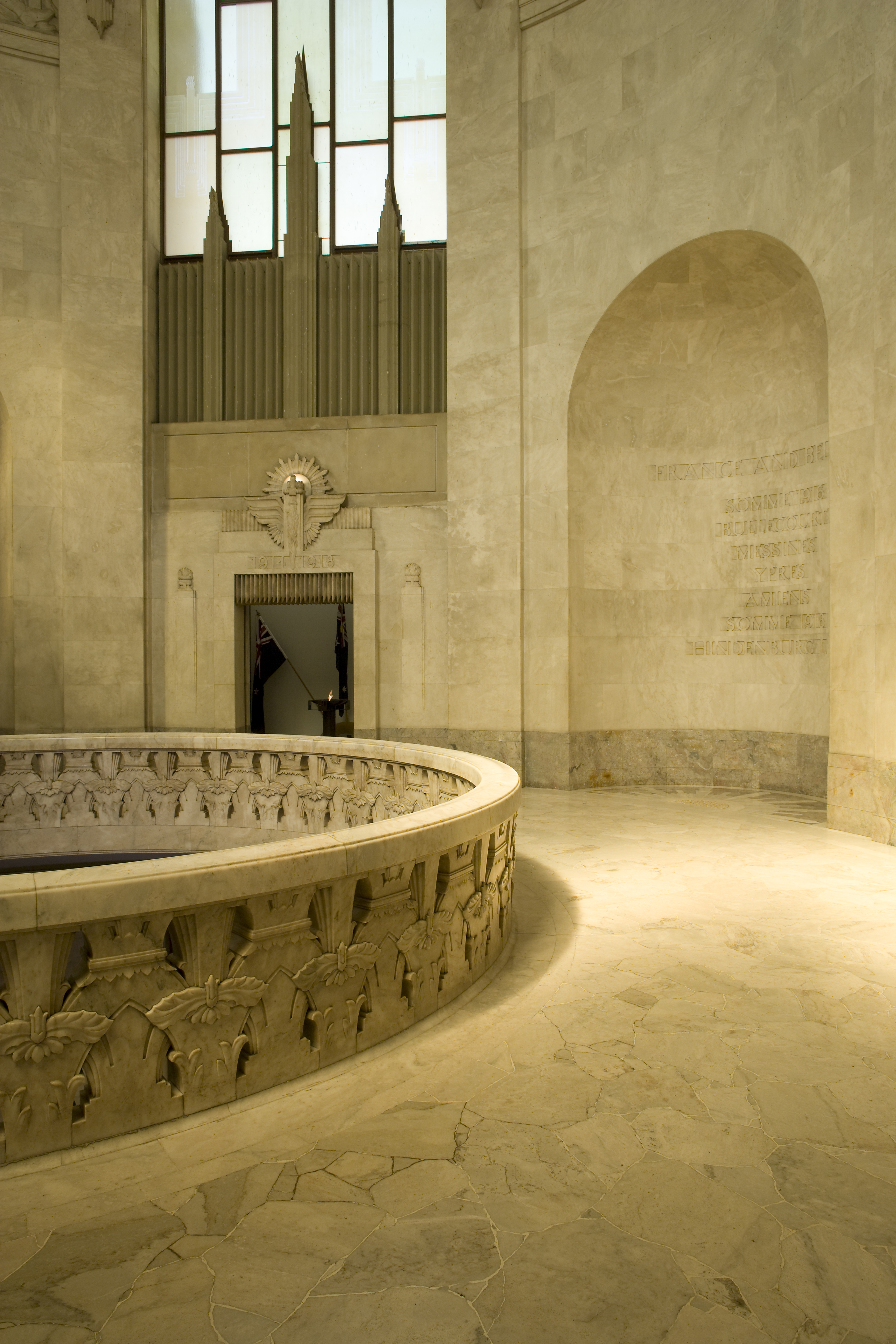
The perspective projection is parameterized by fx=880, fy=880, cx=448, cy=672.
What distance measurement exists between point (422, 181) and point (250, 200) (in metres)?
2.67

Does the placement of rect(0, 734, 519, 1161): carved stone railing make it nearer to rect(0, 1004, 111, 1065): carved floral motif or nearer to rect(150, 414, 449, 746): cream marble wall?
rect(0, 1004, 111, 1065): carved floral motif

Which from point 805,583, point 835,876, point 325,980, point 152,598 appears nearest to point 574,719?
point 805,583

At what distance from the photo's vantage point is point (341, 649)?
17.3m

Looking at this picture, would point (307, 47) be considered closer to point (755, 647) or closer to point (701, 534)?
point (701, 534)

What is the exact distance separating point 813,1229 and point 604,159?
1170 centimetres

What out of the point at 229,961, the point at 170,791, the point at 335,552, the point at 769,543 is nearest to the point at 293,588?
the point at 335,552

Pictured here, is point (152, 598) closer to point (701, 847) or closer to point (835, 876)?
point (701, 847)

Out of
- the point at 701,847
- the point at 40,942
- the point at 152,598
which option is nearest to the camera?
the point at 40,942

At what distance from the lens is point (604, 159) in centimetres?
1098

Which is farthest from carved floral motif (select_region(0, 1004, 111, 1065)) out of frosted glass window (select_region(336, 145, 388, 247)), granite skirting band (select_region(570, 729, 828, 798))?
frosted glass window (select_region(336, 145, 388, 247))

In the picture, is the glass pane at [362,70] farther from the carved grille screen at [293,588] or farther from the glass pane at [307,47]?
the carved grille screen at [293,588]

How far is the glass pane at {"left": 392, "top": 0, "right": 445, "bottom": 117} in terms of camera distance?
42.6ft

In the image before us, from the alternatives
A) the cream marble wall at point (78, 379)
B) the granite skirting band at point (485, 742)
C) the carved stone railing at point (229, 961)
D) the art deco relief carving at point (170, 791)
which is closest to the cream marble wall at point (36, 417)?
the cream marble wall at point (78, 379)

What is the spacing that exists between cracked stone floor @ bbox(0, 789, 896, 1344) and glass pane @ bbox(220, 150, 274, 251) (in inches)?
491
